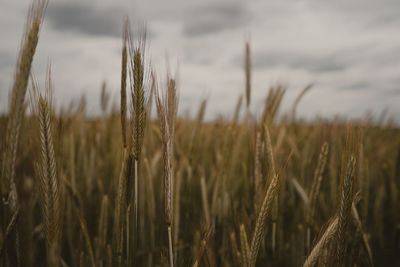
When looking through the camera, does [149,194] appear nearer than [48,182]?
No

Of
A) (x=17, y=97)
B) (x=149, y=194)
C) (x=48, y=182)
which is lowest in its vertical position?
(x=149, y=194)

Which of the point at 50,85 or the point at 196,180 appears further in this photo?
the point at 196,180

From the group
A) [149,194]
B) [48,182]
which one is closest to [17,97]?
[48,182]

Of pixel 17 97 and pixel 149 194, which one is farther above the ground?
pixel 17 97

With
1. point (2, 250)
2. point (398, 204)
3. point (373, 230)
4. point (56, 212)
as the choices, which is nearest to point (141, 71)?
point (56, 212)

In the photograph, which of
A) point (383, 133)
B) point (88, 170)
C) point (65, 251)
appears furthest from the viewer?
point (383, 133)

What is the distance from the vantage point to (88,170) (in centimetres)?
152

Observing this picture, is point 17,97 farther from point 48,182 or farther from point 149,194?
point 149,194

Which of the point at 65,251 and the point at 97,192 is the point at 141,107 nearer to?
the point at 65,251

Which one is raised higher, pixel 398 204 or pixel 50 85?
pixel 50 85

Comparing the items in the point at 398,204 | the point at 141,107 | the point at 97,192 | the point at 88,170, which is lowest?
the point at 398,204

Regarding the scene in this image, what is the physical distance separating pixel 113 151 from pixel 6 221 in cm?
107

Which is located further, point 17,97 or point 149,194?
point 149,194

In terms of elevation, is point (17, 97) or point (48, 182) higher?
point (17, 97)
